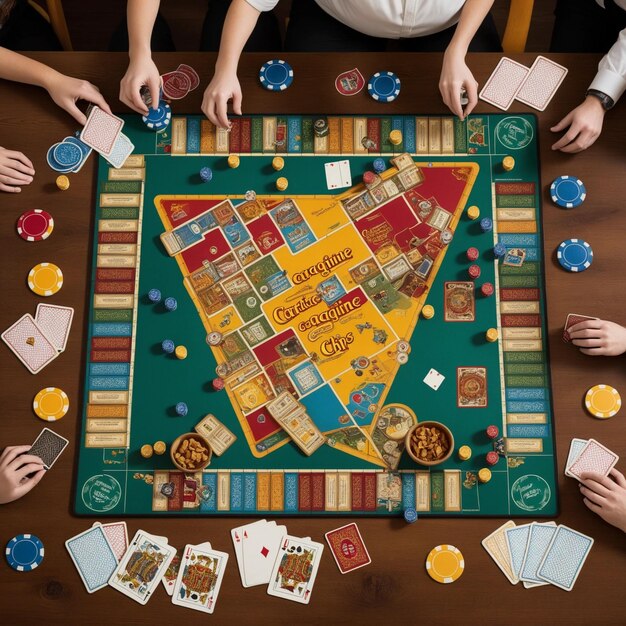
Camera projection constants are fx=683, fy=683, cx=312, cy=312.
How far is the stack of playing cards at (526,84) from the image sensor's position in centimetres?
255

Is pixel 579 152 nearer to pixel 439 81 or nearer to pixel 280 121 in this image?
pixel 439 81

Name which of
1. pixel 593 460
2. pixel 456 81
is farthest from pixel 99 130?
pixel 593 460

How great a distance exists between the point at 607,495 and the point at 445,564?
588mm

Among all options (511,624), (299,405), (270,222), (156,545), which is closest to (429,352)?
(299,405)

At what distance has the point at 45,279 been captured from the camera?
8.09 ft

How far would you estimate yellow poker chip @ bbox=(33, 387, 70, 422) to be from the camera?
93.6 inches

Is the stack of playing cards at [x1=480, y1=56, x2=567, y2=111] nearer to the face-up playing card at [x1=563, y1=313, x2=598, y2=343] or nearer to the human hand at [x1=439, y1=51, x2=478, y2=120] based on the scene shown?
the human hand at [x1=439, y1=51, x2=478, y2=120]

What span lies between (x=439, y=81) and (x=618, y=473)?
5.01 ft

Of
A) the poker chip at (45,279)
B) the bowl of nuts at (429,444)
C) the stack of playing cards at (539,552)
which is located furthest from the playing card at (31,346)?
the stack of playing cards at (539,552)

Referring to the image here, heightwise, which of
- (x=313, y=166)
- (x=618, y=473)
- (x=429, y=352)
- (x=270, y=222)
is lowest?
(x=618, y=473)

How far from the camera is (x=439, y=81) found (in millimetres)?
2531

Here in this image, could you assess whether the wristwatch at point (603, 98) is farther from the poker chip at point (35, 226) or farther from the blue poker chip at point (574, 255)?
the poker chip at point (35, 226)

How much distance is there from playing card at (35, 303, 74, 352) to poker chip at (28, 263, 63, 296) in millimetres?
54

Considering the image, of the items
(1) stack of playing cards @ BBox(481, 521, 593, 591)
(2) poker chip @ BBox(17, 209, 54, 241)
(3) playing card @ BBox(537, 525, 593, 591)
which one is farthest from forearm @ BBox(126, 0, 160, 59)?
(3) playing card @ BBox(537, 525, 593, 591)
